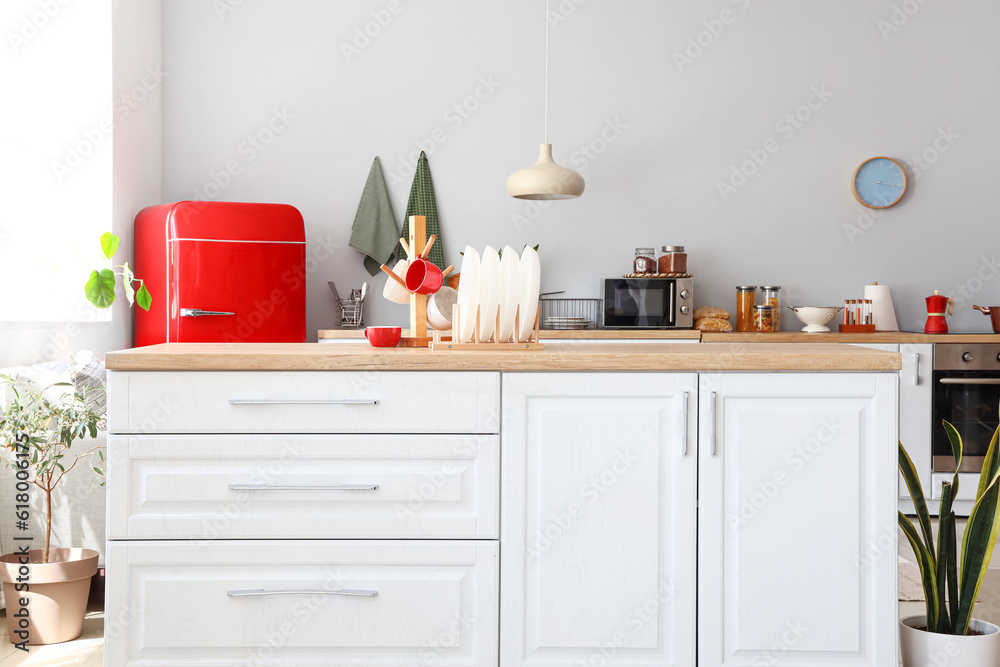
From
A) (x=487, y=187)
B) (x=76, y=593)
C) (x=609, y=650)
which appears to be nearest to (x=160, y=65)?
(x=487, y=187)

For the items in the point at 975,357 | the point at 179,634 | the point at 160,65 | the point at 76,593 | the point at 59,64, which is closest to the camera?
the point at 179,634

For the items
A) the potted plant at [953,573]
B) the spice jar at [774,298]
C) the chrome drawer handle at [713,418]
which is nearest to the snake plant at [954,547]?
the potted plant at [953,573]

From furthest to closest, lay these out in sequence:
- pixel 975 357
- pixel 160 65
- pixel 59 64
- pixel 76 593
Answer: pixel 160 65 → pixel 975 357 → pixel 59 64 → pixel 76 593

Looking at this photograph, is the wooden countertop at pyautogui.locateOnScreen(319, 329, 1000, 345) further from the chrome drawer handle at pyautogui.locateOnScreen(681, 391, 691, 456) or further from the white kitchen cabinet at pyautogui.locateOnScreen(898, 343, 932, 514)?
the chrome drawer handle at pyautogui.locateOnScreen(681, 391, 691, 456)

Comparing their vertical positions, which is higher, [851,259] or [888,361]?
[851,259]

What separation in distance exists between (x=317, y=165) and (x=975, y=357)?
358 centimetres

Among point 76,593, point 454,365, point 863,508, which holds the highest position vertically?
point 454,365

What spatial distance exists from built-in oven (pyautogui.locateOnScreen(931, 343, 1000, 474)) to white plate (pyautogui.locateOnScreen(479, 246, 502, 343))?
2966mm

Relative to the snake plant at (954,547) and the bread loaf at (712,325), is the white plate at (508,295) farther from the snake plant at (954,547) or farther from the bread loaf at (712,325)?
the bread loaf at (712,325)

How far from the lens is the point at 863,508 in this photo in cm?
169

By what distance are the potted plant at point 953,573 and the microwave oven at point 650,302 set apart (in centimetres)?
220

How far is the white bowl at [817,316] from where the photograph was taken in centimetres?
418

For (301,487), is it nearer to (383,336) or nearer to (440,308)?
(383,336)

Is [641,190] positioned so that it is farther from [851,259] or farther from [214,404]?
[214,404]
